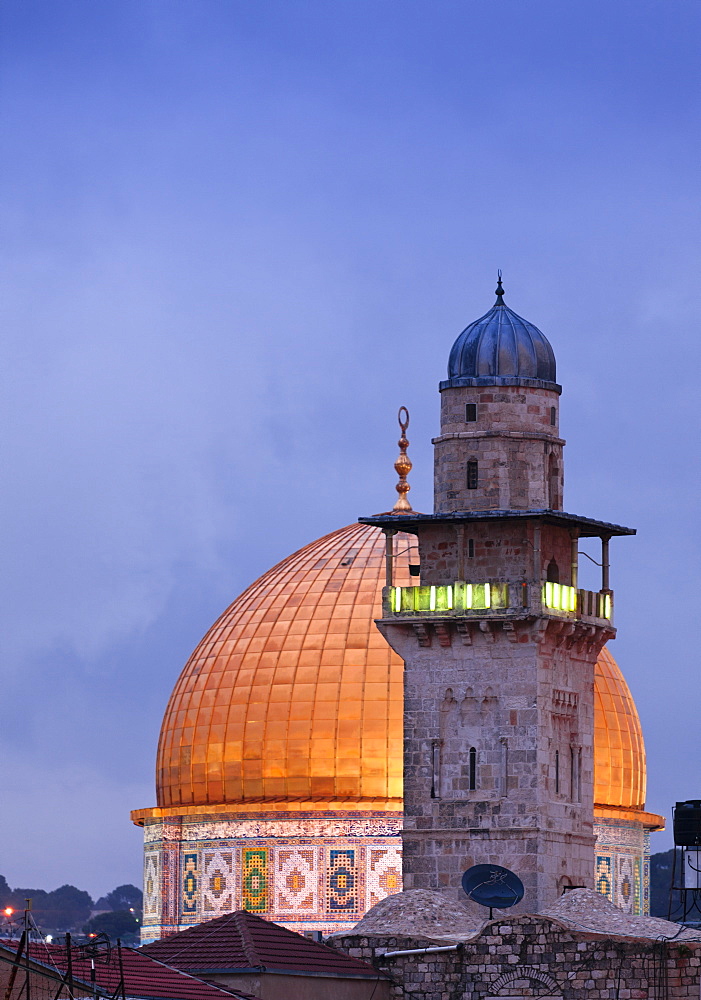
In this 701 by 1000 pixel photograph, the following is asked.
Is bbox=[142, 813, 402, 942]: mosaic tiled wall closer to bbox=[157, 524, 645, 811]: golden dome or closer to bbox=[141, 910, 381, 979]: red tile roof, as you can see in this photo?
bbox=[157, 524, 645, 811]: golden dome

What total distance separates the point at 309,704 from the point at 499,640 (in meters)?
15.2

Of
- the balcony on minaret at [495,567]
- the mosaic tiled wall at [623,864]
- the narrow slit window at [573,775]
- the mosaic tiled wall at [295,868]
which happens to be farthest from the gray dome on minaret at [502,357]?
the mosaic tiled wall at [623,864]

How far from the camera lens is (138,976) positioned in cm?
5134

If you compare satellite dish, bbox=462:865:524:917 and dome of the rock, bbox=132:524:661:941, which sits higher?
dome of the rock, bbox=132:524:661:941

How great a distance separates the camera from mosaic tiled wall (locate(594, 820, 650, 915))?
77875mm

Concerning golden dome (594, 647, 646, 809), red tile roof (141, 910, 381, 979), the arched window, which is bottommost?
red tile roof (141, 910, 381, 979)

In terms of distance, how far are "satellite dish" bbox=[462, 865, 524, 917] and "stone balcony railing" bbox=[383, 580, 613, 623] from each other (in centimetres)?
495

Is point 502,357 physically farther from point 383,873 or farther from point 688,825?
point 383,873

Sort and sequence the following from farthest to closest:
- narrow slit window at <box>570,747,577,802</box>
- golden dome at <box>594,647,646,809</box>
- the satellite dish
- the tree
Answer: the tree, golden dome at <box>594,647,646,809</box>, narrow slit window at <box>570,747,577,802</box>, the satellite dish

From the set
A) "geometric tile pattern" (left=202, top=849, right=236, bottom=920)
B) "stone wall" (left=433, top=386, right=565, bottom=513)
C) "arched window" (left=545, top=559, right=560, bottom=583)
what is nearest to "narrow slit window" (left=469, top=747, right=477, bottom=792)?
"arched window" (left=545, top=559, right=560, bottom=583)

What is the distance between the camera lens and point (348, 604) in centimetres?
7775

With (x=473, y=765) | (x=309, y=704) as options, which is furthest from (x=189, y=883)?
(x=473, y=765)

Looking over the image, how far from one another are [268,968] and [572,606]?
460 inches

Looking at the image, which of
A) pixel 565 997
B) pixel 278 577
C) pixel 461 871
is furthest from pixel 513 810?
pixel 278 577
